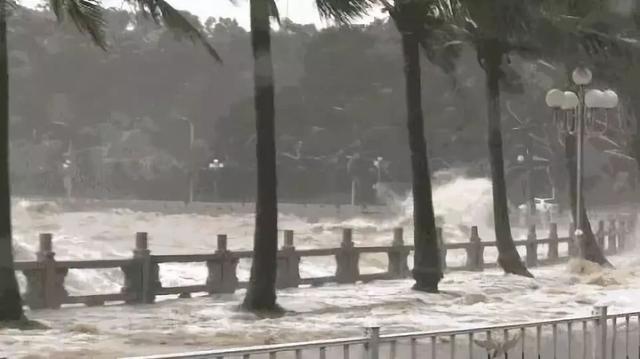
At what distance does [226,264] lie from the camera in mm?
11016

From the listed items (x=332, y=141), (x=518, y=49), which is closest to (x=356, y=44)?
(x=332, y=141)

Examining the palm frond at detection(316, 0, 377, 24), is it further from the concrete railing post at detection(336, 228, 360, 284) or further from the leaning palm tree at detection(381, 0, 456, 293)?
the concrete railing post at detection(336, 228, 360, 284)

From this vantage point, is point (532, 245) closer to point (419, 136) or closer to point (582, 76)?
point (582, 76)

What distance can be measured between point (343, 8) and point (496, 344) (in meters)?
5.54

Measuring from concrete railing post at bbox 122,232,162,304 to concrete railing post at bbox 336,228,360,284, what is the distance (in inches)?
110

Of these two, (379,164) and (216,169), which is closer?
(216,169)

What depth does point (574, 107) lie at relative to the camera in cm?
1432

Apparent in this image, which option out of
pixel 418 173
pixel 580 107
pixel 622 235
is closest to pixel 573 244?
pixel 622 235

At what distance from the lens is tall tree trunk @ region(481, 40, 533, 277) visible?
14125 millimetres

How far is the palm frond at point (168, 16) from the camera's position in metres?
9.50

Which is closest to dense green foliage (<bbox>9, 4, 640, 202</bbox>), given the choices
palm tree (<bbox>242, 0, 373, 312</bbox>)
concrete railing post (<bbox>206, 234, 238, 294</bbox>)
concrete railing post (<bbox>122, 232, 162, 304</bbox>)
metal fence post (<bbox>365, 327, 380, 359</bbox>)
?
palm tree (<bbox>242, 0, 373, 312</bbox>)

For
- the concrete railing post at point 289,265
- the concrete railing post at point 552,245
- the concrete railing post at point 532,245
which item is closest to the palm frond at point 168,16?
the concrete railing post at point 289,265

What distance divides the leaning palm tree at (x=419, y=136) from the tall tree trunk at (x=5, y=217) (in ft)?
16.2

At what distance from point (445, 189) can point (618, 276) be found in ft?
9.17
